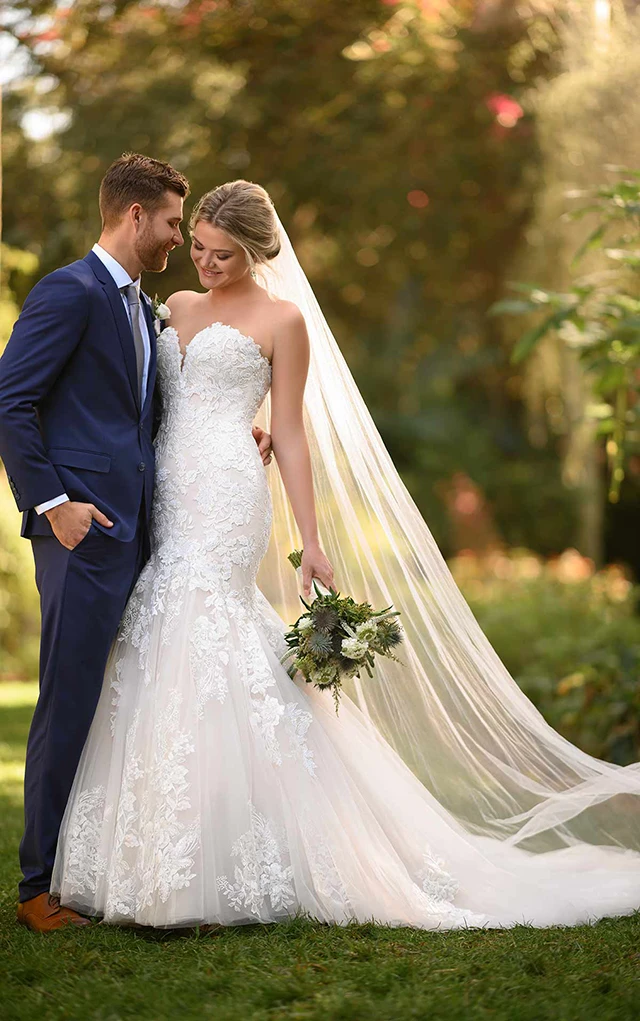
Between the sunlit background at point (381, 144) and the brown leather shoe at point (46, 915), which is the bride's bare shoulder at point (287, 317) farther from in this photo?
the sunlit background at point (381, 144)

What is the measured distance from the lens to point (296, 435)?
364 cm

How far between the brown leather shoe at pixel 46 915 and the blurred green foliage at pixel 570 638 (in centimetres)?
291

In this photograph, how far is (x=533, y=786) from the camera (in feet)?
12.3

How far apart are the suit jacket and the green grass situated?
110 centimetres

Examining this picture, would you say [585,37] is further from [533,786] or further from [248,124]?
[533,786]

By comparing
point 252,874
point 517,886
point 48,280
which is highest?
point 48,280

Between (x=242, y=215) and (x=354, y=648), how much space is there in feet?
4.27

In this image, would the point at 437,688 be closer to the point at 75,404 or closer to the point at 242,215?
the point at 75,404

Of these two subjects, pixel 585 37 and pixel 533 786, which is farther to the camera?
pixel 585 37

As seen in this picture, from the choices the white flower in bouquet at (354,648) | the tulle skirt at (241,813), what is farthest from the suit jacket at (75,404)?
the white flower in bouquet at (354,648)

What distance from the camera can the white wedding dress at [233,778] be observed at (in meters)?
3.20

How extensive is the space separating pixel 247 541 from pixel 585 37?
16.4 feet

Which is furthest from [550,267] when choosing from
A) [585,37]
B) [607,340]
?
[607,340]

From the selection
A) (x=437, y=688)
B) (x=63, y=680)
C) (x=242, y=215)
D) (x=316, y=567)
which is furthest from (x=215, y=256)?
(x=437, y=688)
